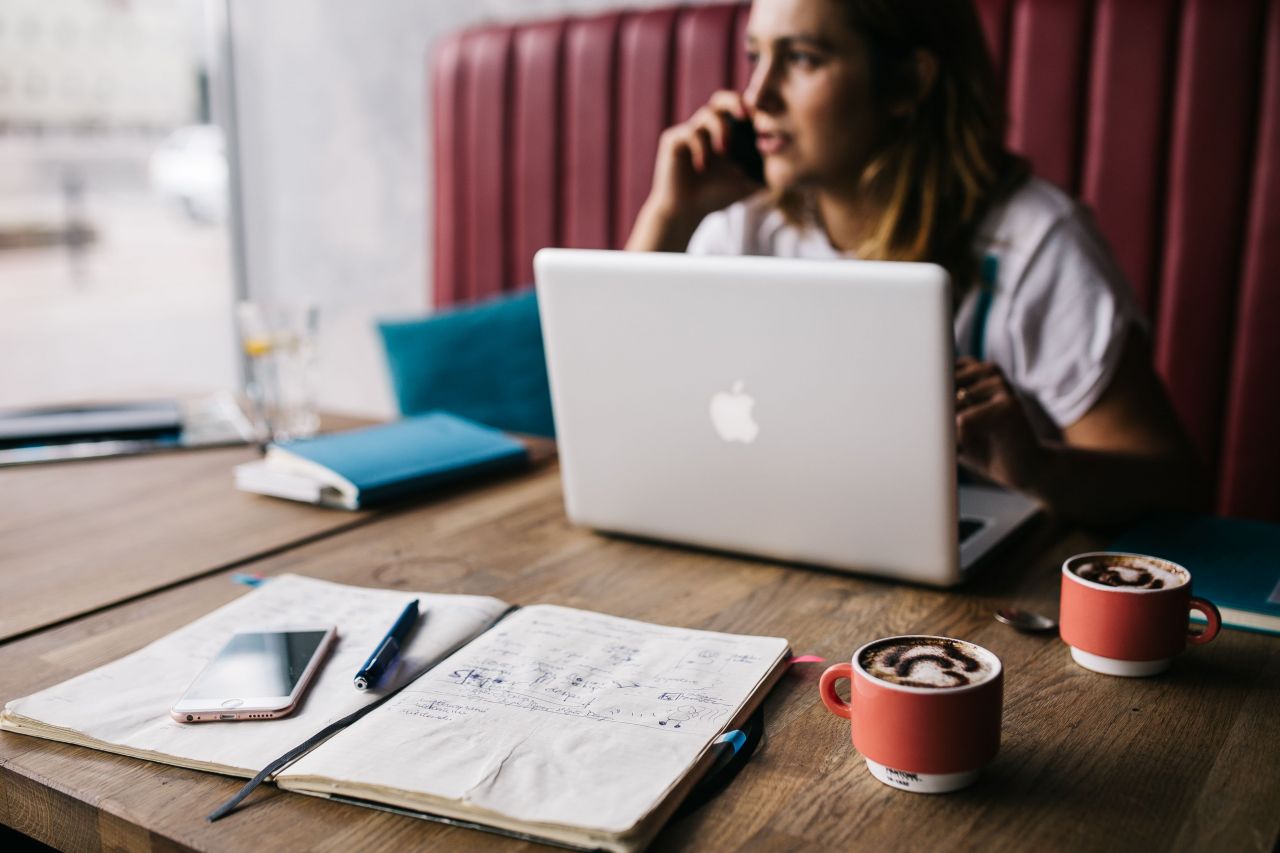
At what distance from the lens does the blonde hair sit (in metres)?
1.42

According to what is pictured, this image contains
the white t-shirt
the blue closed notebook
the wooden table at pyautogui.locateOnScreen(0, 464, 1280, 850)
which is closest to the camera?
the wooden table at pyautogui.locateOnScreen(0, 464, 1280, 850)

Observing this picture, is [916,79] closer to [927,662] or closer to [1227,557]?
[1227,557]

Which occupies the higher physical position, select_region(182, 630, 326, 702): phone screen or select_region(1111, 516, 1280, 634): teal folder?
select_region(1111, 516, 1280, 634): teal folder

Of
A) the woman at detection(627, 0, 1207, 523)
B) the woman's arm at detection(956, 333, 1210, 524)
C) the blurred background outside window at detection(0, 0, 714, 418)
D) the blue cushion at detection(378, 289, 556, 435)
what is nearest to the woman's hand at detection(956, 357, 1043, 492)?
the woman's arm at detection(956, 333, 1210, 524)

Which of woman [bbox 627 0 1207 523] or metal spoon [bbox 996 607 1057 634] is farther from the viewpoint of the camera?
woman [bbox 627 0 1207 523]

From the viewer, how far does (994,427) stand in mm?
1049

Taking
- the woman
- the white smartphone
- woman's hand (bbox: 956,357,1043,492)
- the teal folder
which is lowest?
the white smartphone

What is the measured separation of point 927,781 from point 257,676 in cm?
43

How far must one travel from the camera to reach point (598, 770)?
632 millimetres

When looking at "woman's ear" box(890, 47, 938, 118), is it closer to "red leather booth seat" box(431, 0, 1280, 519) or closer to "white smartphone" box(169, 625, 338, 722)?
"red leather booth seat" box(431, 0, 1280, 519)

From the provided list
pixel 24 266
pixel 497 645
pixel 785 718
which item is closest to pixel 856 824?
pixel 785 718

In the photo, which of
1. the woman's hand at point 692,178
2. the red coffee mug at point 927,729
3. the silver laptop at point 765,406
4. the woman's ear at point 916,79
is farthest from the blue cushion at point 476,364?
the red coffee mug at point 927,729

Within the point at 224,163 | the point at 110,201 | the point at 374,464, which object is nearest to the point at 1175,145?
the point at 374,464

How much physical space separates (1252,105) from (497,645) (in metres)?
1.48
